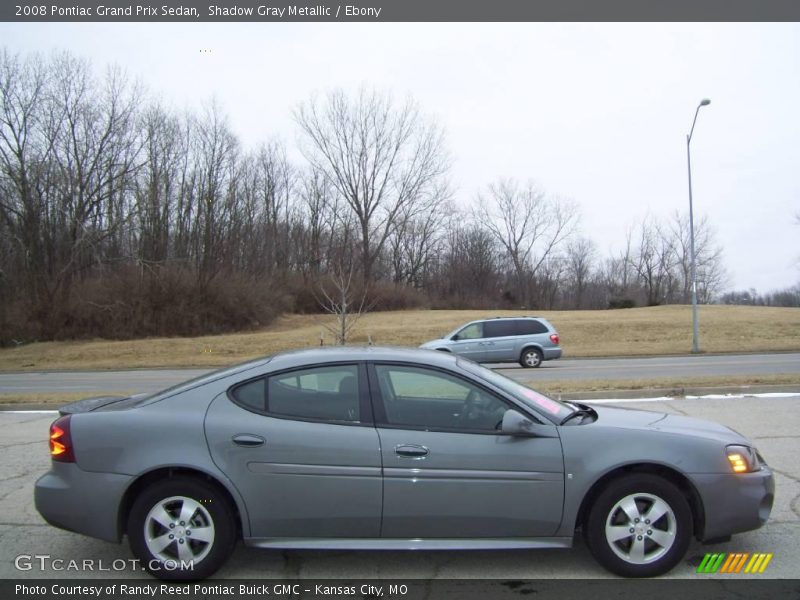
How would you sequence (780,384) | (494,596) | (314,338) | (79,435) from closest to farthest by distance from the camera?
(494,596)
(79,435)
(780,384)
(314,338)

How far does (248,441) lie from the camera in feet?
12.4

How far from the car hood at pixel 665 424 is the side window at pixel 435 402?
2.54 feet

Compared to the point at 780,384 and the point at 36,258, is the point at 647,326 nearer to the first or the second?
the point at 780,384

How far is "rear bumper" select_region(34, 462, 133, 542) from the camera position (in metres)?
3.79

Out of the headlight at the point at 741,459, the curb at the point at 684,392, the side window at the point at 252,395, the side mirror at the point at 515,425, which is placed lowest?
the curb at the point at 684,392

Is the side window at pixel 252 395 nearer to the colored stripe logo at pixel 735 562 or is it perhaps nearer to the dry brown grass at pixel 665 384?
the colored stripe logo at pixel 735 562

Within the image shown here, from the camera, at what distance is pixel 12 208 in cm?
3988

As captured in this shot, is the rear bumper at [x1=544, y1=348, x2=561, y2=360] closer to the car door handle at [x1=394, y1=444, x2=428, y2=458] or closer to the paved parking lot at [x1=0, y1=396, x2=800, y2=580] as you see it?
the paved parking lot at [x1=0, y1=396, x2=800, y2=580]

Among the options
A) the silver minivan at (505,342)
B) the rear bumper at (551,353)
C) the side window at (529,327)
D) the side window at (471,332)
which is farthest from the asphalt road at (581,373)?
the side window at (471,332)

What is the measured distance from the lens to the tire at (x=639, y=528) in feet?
12.3

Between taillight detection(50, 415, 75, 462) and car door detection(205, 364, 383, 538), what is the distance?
36.4 inches

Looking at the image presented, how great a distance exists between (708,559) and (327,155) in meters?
57.7

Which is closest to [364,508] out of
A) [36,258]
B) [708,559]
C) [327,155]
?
[708,559]

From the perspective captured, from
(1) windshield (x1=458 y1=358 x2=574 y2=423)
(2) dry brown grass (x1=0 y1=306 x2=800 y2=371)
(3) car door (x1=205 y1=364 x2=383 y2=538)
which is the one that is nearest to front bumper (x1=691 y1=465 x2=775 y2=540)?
(1) windshield (x1=458 y1=358 x2=574 y2=423)
